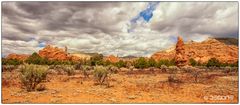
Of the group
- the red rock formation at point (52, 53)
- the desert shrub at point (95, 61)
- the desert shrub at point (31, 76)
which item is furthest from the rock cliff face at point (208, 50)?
the desert shrub at point (31, 76)

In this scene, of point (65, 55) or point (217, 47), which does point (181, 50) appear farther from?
point (65, 55)

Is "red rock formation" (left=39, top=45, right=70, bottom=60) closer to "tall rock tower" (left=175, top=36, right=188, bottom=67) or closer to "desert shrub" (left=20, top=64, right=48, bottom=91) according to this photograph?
"tall rock tower" (left=175, top=36, right=188, bottom=67)

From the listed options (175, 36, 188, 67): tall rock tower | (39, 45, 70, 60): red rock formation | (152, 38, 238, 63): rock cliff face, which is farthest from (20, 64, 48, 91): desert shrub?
(39, 45, 70, 60): red rock formation

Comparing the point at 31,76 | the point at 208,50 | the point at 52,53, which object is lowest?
the point at 31,76

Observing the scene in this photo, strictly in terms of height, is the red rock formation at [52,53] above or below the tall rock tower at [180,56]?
above

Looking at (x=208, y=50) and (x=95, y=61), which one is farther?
(x=208, y=50)

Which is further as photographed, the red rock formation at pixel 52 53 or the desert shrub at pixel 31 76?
the red rock formation at pixel 52 53

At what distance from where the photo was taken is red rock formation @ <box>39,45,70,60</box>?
10475 cm

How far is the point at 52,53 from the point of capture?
108m

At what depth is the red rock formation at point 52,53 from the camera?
104750 mm

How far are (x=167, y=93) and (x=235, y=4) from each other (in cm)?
531

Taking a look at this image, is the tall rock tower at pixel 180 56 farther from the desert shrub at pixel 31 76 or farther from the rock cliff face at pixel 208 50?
Result: the desert shrub at pixel 31 76

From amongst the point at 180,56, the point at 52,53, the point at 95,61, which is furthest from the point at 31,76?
the point at 52,53

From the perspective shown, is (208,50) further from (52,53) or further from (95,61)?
(52,53)
